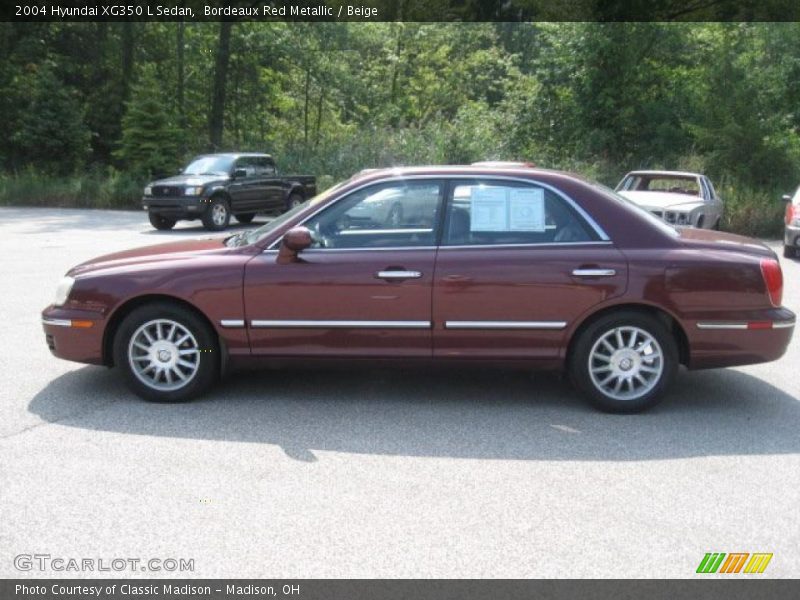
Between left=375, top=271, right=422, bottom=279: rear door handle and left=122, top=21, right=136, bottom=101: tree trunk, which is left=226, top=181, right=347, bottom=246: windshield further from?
left=122, top=21, right=136, bottom=101: tree trunk

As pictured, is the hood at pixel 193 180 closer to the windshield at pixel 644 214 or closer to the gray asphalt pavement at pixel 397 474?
the gray asphalt pavement at pixel 397 474

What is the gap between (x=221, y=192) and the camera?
20094 mm

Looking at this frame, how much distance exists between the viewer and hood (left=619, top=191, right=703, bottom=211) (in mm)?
14789

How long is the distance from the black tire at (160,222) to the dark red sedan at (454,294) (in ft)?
47.5

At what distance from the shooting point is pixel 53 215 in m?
23.7

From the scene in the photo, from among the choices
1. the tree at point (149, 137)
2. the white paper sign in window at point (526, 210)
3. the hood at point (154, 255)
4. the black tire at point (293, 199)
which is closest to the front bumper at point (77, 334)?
the hood at point (154, 255)

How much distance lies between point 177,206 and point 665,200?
10316mm

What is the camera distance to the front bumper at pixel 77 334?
593cm

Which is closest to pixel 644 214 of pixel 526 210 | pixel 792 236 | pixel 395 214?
pixel 526 210
